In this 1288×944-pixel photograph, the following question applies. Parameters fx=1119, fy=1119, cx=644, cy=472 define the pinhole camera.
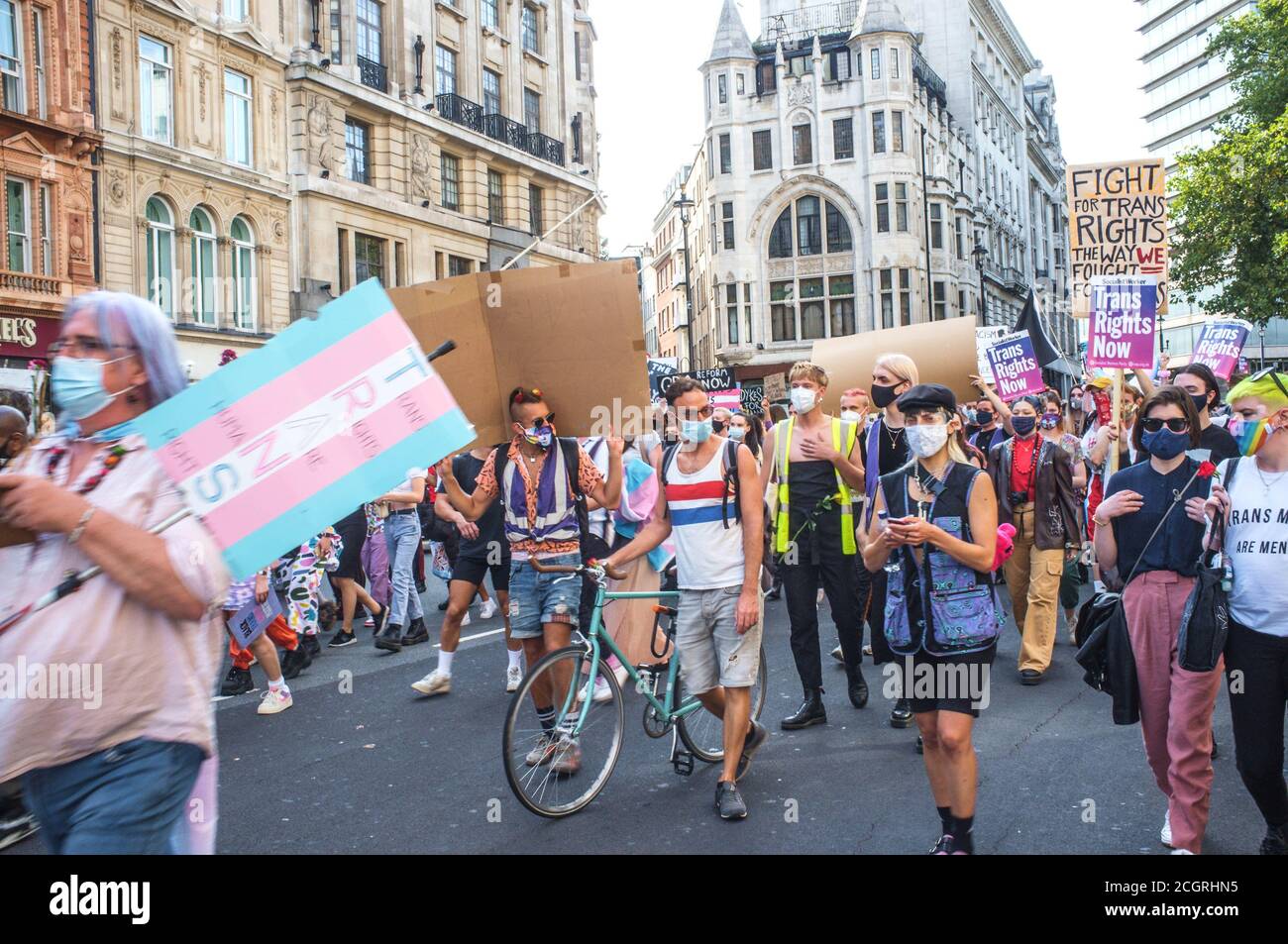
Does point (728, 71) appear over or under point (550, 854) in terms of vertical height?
over

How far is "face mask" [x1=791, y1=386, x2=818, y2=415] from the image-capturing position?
664 centimetres

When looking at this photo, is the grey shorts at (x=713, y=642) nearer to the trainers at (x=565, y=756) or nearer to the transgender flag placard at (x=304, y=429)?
the trainers at (x=565, y=756)

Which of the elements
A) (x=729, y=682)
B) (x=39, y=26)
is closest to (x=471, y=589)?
(x=729, y=682)

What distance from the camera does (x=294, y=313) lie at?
27438mm

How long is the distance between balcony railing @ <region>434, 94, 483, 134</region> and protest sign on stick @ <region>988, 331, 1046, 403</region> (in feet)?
79.2

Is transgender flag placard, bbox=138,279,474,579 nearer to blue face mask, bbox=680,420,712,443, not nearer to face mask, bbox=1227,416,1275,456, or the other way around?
blue face mask, bbox=680,420,712,443

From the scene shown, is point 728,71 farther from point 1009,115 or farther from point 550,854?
point 550,854

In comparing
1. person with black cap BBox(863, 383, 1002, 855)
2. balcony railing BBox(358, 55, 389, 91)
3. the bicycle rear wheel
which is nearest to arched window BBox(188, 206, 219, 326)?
balcony railing BBox(358, 55, 389, 91)

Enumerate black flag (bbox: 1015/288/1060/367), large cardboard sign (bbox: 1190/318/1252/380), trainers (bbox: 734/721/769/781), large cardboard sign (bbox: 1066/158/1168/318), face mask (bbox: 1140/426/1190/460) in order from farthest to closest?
black flag (bbox: 1015/288/1060/367)
large cardboard sign (bbox: 1190/318/1252/380)
large cardboard sign (bbox: 1066/158/1168/318)
trainers (bbox: 734/721/769/781)
face mask (bbox: 1140/426/1190/460)

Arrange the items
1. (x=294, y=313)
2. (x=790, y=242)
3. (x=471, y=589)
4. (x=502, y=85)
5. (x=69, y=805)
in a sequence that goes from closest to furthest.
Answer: (x=69, y=805)
(x=471, y=589)
(x=294, y=313)
(x=502, y=85)
(x=790, y=242)

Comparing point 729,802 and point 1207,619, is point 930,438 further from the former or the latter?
point 729,802

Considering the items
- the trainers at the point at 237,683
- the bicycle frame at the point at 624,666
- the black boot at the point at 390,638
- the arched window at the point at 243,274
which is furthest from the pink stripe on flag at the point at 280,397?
the arched window at the point at 243,274

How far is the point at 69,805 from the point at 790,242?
174 ft

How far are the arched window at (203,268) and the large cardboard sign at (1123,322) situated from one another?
2121cm
